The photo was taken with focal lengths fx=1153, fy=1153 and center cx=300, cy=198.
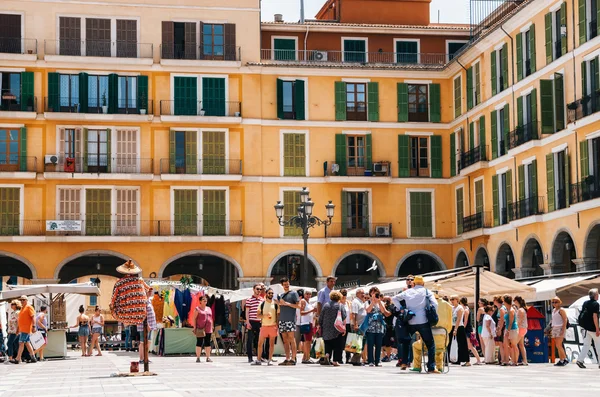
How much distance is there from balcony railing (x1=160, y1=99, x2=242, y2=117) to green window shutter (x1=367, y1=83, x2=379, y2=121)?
5960 mm

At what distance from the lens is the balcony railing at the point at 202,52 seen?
50.9 m

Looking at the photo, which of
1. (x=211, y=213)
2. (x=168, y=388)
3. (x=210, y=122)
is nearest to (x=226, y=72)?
(x=210, y=122)

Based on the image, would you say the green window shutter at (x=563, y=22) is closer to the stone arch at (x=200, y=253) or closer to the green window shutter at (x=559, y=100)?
the green window shutter at (x=559, y=100)

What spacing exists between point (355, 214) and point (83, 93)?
43.0ft

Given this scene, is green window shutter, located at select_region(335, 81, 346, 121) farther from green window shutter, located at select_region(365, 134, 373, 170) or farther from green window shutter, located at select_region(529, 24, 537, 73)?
green window shutter, located at select_region(529, 24, 537, 73)

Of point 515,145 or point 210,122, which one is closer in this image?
point 515,145

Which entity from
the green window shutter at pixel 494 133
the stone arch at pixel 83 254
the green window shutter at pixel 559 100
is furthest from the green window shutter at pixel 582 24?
the stone arch at pixel 83 254

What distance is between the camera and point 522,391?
14.1 metres

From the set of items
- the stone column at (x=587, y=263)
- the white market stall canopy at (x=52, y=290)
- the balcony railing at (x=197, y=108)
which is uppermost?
the balcony railing at (x=197, y=108)

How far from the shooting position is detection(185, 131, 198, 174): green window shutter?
5044 cm

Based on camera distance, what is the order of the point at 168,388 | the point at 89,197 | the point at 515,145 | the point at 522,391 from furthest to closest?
1. the point at 89,197
2. the point at 515,145
3. the point at 168,388
4. the point at 522,391

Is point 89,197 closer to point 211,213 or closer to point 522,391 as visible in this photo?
Answer: point 211,213

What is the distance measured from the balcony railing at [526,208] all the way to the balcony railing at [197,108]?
13.3 m

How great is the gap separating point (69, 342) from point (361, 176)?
48.4 feet
